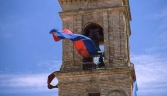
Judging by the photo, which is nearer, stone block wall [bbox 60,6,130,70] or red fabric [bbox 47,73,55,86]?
stone block wall [bbox 60,6,130,70]

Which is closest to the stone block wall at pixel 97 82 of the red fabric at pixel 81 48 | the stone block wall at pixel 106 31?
the stone block wall at pixel 106 31

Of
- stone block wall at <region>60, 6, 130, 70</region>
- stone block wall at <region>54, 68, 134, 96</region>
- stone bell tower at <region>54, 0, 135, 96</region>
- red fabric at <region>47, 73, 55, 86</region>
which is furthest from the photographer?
red fabric at <region>47, 73, 55, 86</region>

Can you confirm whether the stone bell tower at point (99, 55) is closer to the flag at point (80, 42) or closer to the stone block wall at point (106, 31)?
the stone block wall at point (106, 31)

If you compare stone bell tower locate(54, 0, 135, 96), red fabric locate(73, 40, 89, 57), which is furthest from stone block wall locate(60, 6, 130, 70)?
red fabric locate(73, 40, 89, 57)

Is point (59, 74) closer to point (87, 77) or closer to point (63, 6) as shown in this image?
point (87, 77)

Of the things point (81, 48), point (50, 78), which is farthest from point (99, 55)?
point (50, 78)

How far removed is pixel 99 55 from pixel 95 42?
5.87 ft

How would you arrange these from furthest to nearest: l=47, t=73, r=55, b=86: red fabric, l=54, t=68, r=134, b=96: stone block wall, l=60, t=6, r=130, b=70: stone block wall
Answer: l=47, t=73, r=55, b=86: red fabric → l=60, t=6, r=130, b=70: stone block wall → l=54, t=68, r=134, b=96: stone block wall

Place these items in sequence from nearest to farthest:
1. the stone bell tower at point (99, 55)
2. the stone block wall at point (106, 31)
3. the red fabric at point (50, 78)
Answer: the stone bell tower at point (99, 55) < the stone block wall at point (106, 31) < the red fabric at point (50, 78)

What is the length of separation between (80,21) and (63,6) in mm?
1752

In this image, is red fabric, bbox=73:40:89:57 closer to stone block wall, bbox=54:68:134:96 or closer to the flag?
the flag

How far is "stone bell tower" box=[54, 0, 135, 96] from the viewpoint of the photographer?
22203 millimetres

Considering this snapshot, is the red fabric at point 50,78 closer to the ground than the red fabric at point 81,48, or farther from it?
closer to the ground

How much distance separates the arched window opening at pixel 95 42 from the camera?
23.2m
